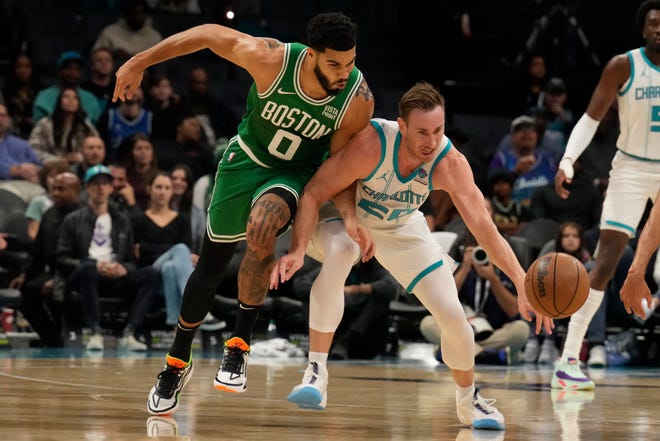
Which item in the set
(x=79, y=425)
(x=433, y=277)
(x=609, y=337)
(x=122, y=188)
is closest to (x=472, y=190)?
(x=433, y=277)

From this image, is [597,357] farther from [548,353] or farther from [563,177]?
[563,177]

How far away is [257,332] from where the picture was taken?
11.1 meters

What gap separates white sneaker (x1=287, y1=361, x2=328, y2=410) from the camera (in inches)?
201

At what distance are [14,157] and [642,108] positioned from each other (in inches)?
239

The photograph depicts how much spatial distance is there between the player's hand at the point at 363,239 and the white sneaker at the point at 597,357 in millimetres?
5027

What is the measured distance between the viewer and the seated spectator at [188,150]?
38.6 feet

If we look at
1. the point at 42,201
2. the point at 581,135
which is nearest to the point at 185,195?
the point at 42,201

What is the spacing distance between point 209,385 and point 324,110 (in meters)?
2.38

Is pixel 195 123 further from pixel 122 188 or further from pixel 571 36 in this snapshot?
pixel 571 36

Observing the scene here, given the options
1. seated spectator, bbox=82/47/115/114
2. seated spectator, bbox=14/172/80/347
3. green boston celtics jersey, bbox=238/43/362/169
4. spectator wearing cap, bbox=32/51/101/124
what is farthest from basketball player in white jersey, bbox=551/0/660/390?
seated spectator, bbox=82/47/115/114

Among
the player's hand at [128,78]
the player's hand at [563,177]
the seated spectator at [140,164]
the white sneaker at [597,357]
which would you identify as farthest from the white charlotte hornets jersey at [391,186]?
the seated spectator at [140,164]

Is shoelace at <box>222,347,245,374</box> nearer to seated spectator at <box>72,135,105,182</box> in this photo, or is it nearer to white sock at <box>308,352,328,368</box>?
white sock at <box>308,352,328,368</box>

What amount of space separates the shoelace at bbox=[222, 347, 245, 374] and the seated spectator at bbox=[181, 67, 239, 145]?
7.01 metres

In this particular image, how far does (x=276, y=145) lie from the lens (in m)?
5.44
